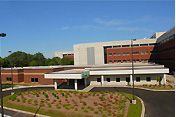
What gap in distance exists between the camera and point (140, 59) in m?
76.3

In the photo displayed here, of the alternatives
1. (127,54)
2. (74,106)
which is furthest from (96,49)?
(74,106)

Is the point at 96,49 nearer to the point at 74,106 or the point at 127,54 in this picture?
the point at 127,54

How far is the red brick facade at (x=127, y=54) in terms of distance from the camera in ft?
249

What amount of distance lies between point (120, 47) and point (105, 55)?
11.0m

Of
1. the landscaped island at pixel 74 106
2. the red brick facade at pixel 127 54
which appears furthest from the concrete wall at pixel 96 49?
the landscaped island at pixel 74 106

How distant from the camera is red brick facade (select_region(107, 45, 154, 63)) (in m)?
75.9

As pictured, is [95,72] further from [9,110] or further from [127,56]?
[127,56]

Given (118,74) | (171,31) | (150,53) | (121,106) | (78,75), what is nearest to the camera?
(121,106)

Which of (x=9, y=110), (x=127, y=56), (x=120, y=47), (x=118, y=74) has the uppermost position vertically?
(x=120, y=47)

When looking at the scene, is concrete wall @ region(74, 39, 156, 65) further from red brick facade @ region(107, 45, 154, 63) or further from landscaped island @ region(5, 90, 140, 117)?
landscaped island @ region(5, 90, 140, 117)

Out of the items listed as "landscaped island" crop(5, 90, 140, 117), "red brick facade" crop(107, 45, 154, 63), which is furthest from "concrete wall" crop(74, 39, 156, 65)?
"landscaped island" crop(5, 90, 140, 117)

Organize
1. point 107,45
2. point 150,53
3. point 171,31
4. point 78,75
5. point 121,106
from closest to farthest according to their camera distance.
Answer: point 121,106 → point 78,75 → point 171,31 → point 150,53 → point 107,45

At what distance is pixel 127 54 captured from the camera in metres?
77.6

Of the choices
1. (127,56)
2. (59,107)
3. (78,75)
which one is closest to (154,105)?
(59,107)
